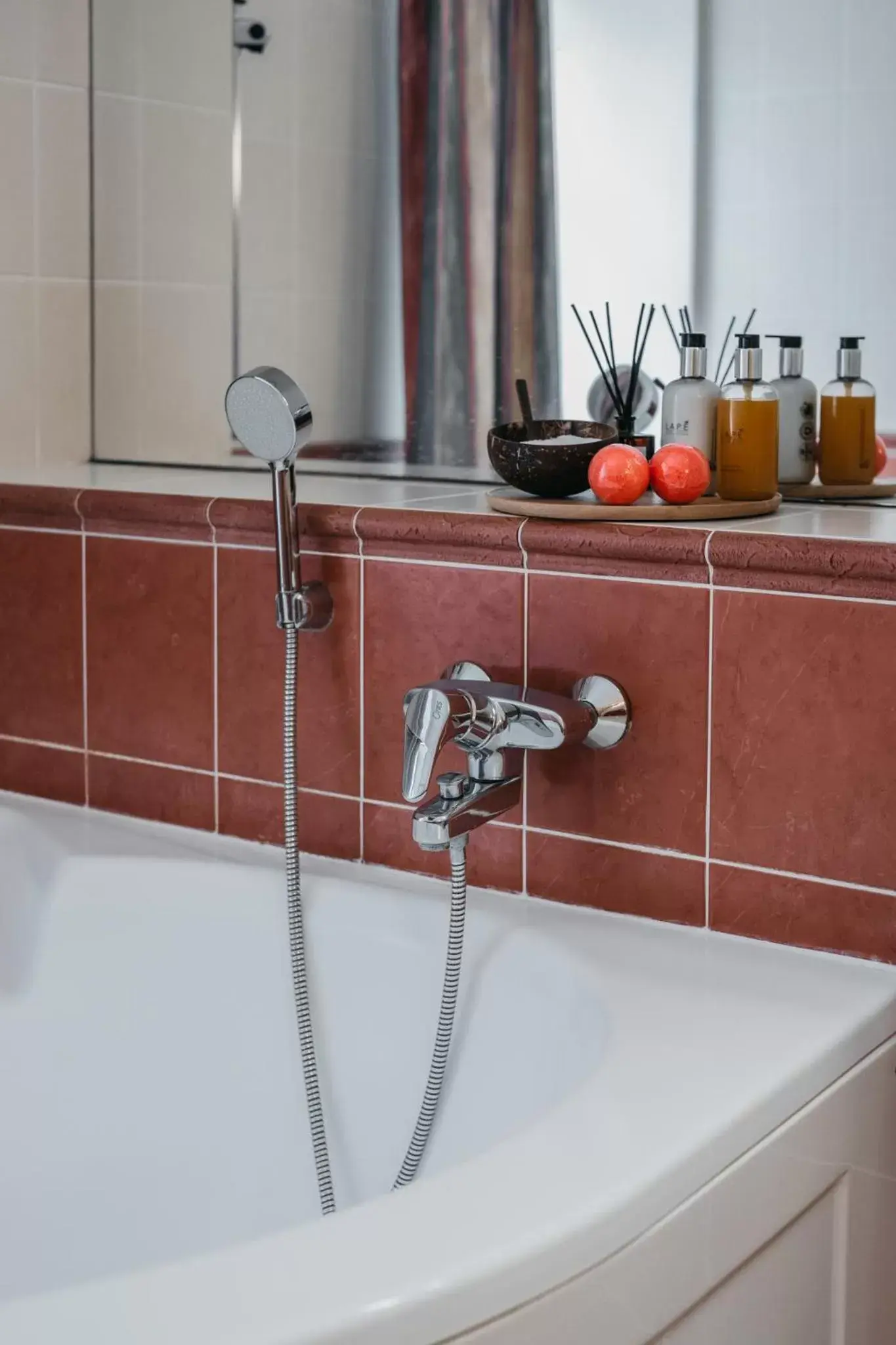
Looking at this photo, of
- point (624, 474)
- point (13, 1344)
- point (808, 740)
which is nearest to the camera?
point (13, 1344)

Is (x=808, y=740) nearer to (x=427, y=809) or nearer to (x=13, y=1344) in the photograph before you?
(x=427, y=809)

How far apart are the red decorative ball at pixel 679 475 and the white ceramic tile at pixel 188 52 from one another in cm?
98

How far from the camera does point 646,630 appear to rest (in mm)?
1436

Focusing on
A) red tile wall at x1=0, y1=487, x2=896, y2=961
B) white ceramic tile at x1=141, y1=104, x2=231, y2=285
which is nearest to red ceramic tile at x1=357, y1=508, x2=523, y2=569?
red tile wall at x1=0, y1=487, x2=896, y2=961

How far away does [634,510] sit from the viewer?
4.77ft

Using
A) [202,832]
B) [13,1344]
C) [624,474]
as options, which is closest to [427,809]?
[624,474]

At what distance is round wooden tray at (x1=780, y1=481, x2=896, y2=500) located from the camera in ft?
5.44

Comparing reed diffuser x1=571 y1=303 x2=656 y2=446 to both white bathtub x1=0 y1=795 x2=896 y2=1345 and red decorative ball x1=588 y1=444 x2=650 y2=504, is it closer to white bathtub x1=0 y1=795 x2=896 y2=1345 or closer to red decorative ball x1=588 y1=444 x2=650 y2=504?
red decorative ball x1=588 y1=444 x2=650 y2=504

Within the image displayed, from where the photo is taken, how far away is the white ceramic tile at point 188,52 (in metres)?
2.13

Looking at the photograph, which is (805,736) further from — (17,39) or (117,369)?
(17,39)

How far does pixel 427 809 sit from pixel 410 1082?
0.29 metres

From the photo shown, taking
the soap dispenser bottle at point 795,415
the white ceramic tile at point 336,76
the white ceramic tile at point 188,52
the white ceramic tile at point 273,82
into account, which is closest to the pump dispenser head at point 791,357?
the soap dispenser bottle at point 795,415

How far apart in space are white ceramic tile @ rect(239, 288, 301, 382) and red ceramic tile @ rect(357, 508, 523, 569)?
0.58 meters

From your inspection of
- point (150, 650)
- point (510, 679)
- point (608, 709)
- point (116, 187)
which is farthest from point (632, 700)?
point (116, 187)
